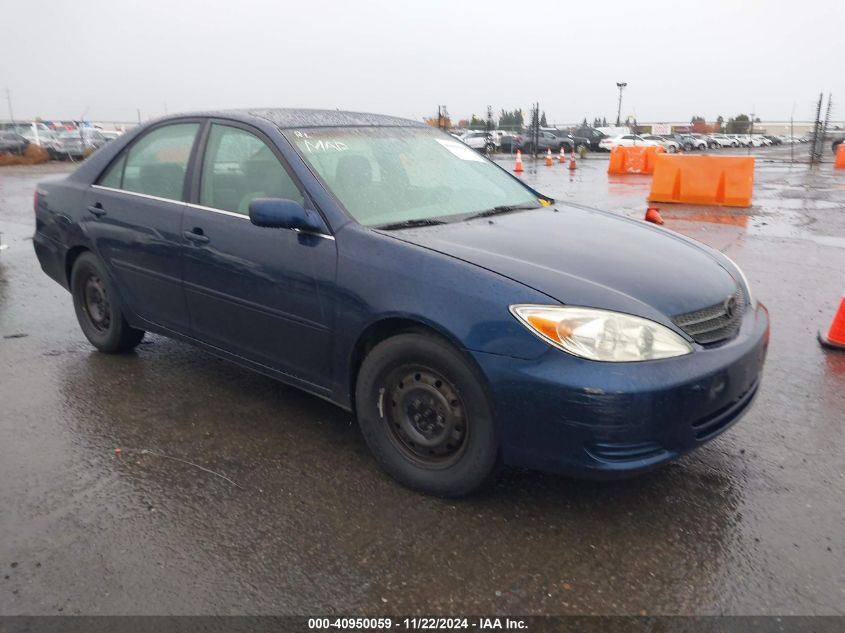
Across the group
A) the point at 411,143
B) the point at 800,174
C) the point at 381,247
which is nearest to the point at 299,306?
the point at 381,247

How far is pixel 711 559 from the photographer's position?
2631 mm

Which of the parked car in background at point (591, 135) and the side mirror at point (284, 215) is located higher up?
the parked car in background at point (591, 135)

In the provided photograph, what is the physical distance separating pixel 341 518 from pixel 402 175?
1.82 m

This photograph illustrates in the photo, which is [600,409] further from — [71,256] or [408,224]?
[71,256]

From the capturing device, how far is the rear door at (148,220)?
4016 millimetres

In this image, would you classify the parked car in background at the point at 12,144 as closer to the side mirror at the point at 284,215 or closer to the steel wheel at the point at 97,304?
the steel wheel at the point at 97,304

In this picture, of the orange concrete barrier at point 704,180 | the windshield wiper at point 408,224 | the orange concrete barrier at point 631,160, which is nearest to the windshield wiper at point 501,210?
the windshield wiper at point 408,224

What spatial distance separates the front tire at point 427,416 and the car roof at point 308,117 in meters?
1.49

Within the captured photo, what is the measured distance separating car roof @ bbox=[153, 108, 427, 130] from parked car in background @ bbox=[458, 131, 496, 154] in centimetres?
3082

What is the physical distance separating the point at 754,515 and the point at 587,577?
0.88m

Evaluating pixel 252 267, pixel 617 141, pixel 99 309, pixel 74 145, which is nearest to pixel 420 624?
pixel 252 267

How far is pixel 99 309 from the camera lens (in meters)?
4.84

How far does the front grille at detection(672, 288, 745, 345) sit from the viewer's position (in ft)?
9.27

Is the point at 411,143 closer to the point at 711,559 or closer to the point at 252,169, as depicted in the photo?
the point at 252,169
